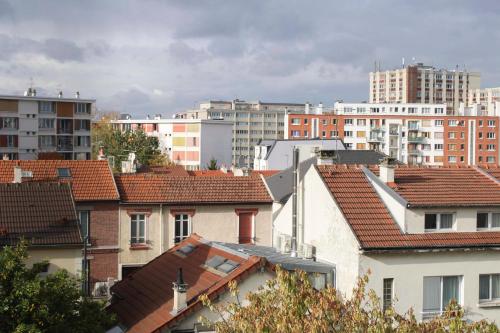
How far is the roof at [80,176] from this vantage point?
35688 mm

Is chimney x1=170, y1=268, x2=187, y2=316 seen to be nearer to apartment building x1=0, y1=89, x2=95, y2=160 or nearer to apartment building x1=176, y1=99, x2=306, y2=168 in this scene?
apartment building x1=0, y1=89, x2=95, y2=160

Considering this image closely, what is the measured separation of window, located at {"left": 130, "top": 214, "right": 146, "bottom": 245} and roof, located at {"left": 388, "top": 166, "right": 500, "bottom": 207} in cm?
1382

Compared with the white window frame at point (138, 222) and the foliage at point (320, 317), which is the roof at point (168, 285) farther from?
the foliage at point (320, 317)

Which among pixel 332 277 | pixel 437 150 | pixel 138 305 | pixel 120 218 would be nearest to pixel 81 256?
pixel 138 305

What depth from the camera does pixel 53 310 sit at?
62.2 ft

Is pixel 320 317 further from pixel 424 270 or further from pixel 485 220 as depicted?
pixel 485 220

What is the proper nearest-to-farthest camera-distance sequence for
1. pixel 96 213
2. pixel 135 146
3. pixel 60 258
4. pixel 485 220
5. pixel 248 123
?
pixel 60 258 → pixel 485 220 → pixel 96 213 → pixel 135 146 → pixel 248 123

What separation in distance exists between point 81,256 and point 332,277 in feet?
28.1

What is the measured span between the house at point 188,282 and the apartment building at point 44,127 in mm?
65361

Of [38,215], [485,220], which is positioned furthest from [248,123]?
[38,215]

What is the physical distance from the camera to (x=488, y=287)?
25156 millimetres

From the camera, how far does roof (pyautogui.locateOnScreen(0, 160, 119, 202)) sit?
35.7m

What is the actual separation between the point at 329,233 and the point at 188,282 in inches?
216

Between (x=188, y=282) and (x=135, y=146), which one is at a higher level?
(x=135, y=146)
